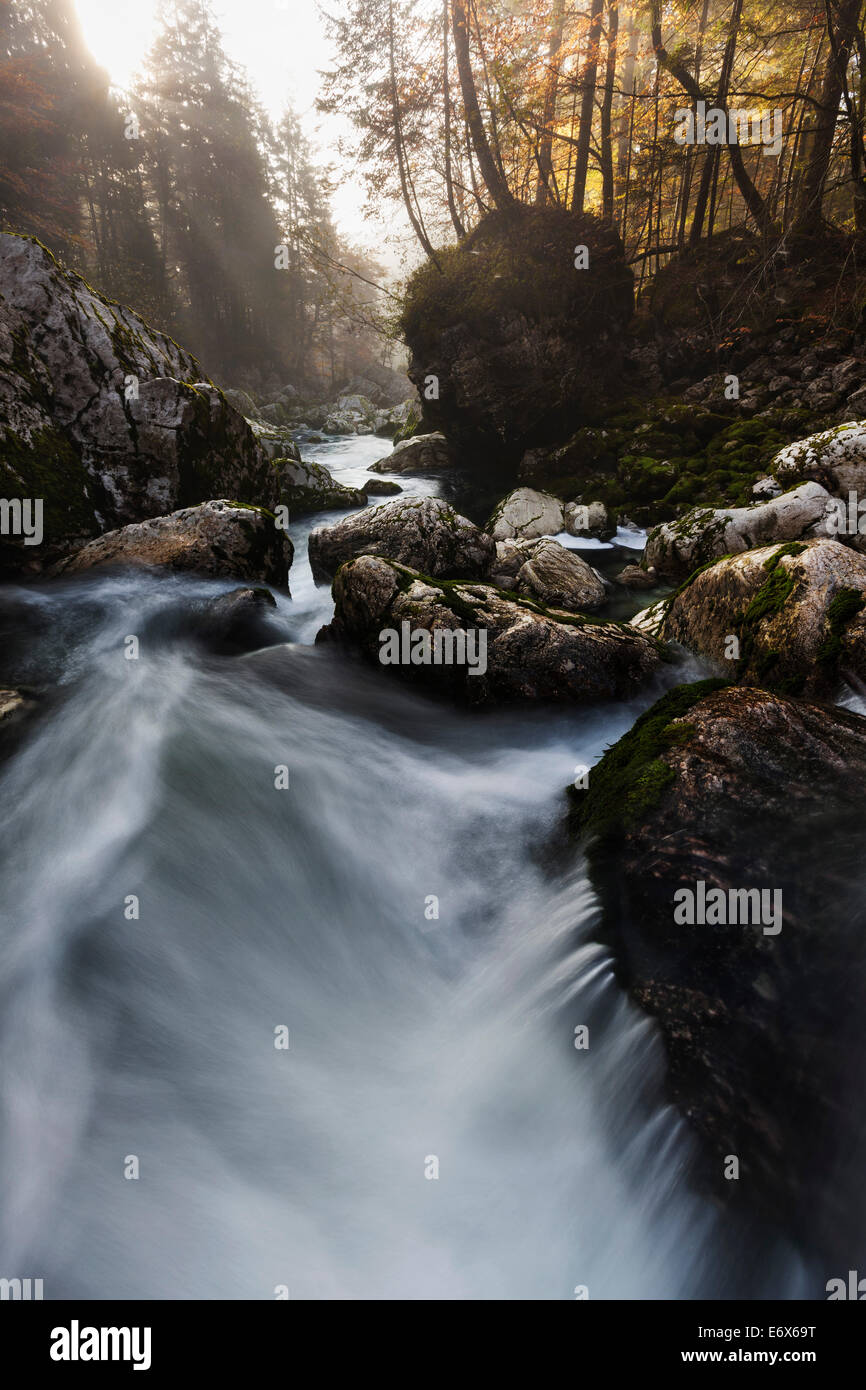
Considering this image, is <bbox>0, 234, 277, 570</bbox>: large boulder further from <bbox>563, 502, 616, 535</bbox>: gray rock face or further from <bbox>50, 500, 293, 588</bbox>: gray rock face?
<bbox>563, 502, 616, 535</bbox>: gray rock face

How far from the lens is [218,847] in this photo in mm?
4043

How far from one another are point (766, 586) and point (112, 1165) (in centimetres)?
589

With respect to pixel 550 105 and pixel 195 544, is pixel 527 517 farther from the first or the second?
pixel 550 105

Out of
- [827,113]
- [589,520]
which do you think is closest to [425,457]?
[589,520]

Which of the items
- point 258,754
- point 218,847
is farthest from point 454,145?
point 218,847

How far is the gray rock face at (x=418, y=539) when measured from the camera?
8031 mm

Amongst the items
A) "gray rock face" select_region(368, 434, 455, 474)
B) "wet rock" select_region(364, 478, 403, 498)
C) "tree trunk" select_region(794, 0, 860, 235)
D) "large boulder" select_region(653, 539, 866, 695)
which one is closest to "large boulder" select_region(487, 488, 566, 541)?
"wet rock" select_region(364, 478, 403, 498)

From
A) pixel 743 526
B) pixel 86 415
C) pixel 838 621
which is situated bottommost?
pixel 838 621

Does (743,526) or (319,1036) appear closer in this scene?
(319,1036)

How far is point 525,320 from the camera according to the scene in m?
14.8

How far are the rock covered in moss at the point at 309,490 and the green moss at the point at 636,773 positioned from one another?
1050 centimetres

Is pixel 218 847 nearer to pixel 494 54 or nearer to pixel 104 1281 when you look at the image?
pixel 104 1281

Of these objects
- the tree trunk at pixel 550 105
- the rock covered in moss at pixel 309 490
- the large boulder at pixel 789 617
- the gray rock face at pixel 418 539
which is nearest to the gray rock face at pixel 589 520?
the gray rock face at pixel 418 539

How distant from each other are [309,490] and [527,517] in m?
5.05
